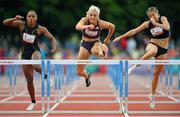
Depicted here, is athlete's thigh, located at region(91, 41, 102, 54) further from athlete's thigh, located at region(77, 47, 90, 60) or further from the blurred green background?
the blurred green background

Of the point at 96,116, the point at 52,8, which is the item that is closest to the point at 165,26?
the point at 96,116

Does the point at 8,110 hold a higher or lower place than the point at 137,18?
lower

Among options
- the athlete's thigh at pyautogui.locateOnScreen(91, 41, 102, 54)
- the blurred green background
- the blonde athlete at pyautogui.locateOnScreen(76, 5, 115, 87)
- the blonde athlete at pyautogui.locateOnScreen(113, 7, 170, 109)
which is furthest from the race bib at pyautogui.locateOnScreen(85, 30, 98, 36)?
the blurred green background

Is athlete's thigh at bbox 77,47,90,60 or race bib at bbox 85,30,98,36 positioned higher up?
race bib at bbox 85,30,98,36

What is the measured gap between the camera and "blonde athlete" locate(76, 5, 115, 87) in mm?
12344

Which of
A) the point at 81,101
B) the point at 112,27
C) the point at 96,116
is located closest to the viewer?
the point at 96,116

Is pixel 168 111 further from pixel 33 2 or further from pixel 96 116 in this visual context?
pixel 33 2

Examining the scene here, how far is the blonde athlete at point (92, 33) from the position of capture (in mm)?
12344

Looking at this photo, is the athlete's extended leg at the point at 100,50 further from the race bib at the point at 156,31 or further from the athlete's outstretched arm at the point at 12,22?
the athlete's outstretched arm at the point at 12,22

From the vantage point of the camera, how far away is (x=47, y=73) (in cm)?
1280

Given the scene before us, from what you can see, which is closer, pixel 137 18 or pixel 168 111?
pixel 168 111

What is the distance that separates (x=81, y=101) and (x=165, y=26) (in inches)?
166

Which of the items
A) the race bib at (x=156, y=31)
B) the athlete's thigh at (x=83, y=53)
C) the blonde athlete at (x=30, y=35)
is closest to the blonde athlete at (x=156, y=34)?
the race bib at (x=156, y=31)

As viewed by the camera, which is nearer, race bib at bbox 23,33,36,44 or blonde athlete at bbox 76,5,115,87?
blonde athlete at bbox 76,5,115,87
